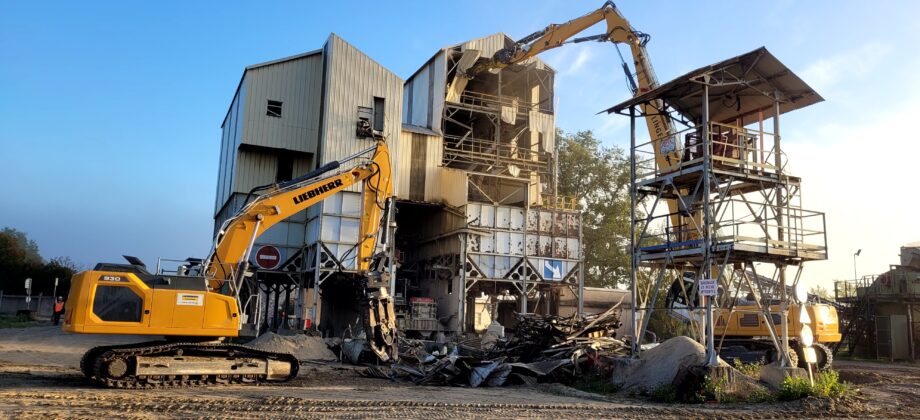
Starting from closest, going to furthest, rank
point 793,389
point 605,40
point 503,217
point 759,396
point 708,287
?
point 793,389 < point 759,396 < point 708,287 < point 605,40 < point 503,217

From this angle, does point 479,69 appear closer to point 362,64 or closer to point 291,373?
point 362,64

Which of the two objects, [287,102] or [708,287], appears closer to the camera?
[708,287]

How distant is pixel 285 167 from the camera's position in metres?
34.3

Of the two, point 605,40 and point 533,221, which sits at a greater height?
point 605,40

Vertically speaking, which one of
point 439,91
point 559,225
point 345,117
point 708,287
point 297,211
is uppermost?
point 439,91

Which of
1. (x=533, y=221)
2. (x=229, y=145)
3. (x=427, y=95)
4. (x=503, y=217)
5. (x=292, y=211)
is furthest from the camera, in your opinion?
(x=427, y=95)

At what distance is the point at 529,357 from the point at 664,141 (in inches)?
288

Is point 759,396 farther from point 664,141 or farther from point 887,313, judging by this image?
point 887,313

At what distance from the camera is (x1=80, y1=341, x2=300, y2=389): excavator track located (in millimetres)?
13586

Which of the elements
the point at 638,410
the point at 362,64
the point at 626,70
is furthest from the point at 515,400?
the point at 362,64

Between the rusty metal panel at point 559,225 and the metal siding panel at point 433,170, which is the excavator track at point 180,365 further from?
the rusty metal panel at point 559,225

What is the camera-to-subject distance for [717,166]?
15.8 m

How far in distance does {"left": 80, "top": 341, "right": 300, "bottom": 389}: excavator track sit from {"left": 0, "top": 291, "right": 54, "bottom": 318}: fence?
45.8 metres

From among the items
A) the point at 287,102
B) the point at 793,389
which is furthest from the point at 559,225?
the point at 793,389
